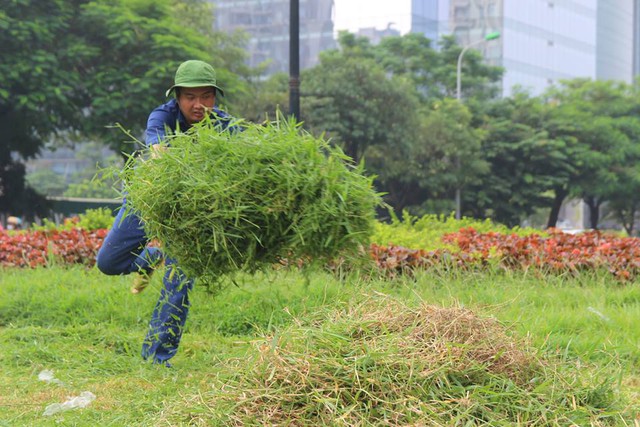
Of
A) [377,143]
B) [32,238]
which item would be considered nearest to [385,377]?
[32,238]

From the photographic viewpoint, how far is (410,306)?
10.9 feet

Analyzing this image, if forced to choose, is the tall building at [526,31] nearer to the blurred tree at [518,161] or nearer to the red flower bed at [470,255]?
the blurred tree at [518,161]

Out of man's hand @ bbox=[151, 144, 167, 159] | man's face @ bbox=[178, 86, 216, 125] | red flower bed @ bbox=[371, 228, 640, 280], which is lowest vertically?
red flower bed @ bbox=[371, 228, 640, 280]

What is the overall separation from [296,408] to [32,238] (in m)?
6.37

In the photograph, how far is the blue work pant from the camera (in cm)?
400

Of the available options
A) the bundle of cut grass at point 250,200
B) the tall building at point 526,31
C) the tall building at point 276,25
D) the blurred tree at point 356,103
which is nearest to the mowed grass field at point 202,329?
the bundle of cut grass at point 250,200

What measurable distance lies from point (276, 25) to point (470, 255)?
54.9 meters

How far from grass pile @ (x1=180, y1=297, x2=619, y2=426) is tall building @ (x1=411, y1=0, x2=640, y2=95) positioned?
47778 millimetres

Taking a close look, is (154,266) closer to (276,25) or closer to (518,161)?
(518,161)

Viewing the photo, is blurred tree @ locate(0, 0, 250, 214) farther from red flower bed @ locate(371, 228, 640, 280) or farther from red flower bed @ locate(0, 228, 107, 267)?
red flower bed @ locate(371, 228, 640, 280)

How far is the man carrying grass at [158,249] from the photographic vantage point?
13.1ft

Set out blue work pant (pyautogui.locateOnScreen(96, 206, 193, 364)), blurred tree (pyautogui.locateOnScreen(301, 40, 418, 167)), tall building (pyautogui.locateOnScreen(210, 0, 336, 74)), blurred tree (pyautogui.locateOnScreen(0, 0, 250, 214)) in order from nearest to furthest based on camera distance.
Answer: blue work pant (pyautogui.locateOnScreen(96, 206, 193, 364))
blurred tree (pyautogui.locateOnScreen(0, 0, 250, 214))
blurred tree (pyautogui.locateOnScreen(301, 40, 418, 167))
tall building (pyautogui.locateOnScreen(210, 0, 336, 74))

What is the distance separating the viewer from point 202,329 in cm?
521

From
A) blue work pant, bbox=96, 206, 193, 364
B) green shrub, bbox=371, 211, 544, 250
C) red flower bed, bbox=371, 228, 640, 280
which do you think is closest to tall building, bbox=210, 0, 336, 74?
green shrub, bbox=371, 211, 544, 250
